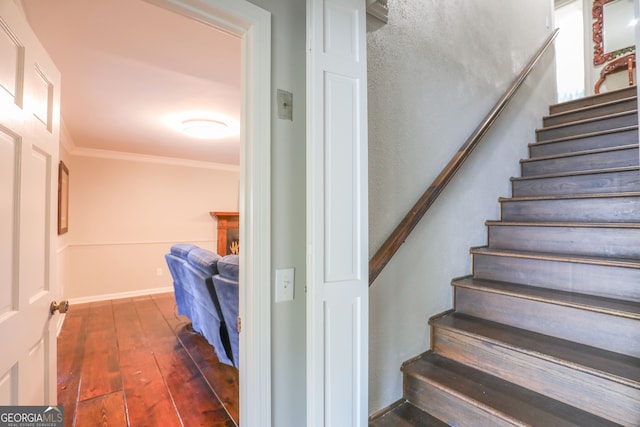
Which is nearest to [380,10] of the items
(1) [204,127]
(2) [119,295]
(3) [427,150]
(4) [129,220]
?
(3) [427,150]

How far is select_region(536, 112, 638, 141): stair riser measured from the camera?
2178 millimetres

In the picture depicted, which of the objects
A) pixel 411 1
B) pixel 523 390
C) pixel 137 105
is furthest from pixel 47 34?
pixel 523 390

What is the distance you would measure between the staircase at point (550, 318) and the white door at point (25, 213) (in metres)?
1.45

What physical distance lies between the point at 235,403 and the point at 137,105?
2.80m

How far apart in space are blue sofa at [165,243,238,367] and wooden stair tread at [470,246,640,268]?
1.71m

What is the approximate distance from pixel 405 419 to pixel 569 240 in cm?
135

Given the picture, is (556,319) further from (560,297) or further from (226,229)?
(226,229)

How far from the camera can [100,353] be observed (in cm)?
273

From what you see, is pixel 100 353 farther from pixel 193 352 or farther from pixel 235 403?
pixel 235 403

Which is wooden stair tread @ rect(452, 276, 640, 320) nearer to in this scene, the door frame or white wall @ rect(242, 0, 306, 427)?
white wall @ rect(242, 0, 306, 427)

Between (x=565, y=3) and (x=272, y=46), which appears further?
(x=565, y=3)

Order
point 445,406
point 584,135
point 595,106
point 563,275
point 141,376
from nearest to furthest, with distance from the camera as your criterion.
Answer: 1. point 445,406
2. point 563,275
3. point 584,135
4. point 141,376
5. point 595,106

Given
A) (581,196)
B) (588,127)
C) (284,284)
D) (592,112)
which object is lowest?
(284,284)

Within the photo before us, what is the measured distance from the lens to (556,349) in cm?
128
